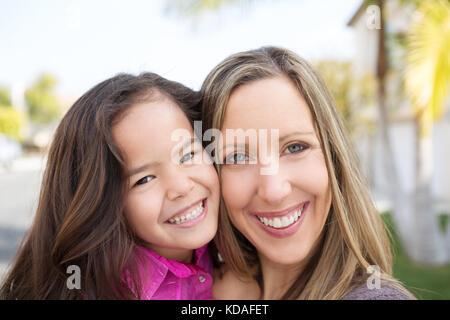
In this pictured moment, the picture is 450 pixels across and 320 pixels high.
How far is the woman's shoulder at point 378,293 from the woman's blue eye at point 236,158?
0.63 metres

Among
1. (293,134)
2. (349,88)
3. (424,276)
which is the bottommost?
(424,276)

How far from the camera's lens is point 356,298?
1.41 meters

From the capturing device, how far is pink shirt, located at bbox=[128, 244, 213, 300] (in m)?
1.71

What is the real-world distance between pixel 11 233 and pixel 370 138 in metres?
10.7

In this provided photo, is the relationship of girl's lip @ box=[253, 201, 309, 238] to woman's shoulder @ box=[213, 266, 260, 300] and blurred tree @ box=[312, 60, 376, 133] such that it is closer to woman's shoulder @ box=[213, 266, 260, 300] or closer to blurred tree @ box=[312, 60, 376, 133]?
woman's shoulder @ box=[213, 266, 260, 300]

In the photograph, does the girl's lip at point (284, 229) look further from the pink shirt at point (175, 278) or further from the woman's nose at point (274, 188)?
the pink shirt at point (175, 278)

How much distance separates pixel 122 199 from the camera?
1.61 m

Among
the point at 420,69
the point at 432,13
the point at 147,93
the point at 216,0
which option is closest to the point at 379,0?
the point at 432,13

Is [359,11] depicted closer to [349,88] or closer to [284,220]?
[284,220]

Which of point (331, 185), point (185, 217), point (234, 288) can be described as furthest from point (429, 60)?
point (185, 217)

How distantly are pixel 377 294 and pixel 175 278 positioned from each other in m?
0.86

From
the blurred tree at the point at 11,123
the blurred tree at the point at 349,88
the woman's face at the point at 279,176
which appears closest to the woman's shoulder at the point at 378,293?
the woman's face at the point at 279,176

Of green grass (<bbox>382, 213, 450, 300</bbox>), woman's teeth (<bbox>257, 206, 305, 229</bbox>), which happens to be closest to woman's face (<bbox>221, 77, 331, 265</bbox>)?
woman's teeth (<bbox>257, 206, 305, 229</bbox>)

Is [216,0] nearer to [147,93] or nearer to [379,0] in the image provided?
[379,0]
